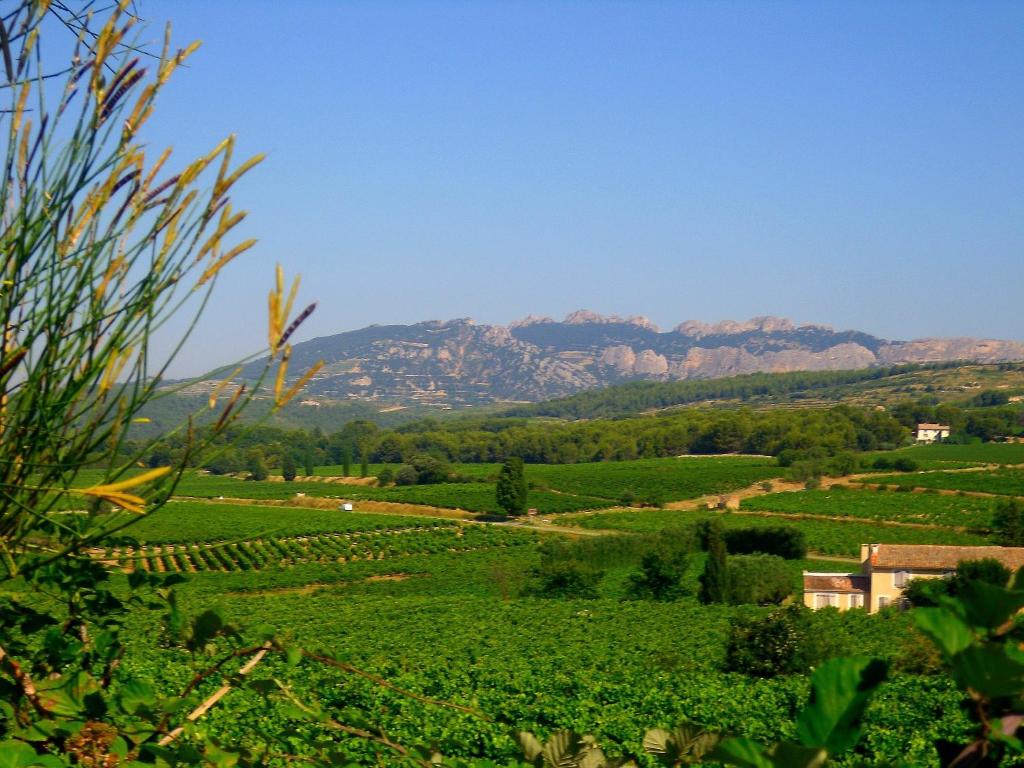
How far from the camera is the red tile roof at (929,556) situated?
117ft

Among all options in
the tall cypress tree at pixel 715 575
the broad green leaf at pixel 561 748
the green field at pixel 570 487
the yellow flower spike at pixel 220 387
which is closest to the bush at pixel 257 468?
the green field at pixel 570 487

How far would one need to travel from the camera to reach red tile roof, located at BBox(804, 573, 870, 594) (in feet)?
117

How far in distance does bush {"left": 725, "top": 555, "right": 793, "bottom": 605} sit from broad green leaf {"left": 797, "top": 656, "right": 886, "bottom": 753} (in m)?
39.2

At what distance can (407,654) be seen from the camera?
2498cm

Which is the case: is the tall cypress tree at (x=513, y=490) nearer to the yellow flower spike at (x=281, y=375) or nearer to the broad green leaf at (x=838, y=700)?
the yellow flower spike at (x=281, y=375)

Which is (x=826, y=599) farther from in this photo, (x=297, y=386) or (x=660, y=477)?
(x=660, y=477)

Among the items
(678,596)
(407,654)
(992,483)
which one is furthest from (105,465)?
(992,483)

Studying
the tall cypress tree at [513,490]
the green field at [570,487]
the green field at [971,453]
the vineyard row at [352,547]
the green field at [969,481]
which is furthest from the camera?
the green field at [971,453]

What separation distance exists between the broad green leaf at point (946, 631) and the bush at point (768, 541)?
160ft

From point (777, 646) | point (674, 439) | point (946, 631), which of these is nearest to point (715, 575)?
point (777, 646)

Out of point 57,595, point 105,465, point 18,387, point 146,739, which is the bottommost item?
point 146,739

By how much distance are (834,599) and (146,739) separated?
36665mm

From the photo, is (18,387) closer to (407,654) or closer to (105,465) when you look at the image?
(105,465)

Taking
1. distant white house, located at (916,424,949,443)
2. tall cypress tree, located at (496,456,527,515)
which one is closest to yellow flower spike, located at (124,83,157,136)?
tall cypress tree, located at (496,456,527,515)
